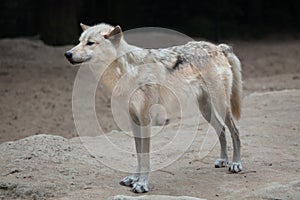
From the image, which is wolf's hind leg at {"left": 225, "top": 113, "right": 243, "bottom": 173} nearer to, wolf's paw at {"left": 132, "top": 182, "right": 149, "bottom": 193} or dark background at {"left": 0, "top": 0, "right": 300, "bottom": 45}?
wolf's paw at {"left": 132, "top": 182, "right": 149, "bottom": 193}

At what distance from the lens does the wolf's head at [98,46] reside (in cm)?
415

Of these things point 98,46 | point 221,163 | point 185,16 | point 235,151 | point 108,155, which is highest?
point 98,46

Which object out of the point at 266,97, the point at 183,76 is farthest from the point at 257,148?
the point at 266,97

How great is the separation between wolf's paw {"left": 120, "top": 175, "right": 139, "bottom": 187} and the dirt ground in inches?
2.8

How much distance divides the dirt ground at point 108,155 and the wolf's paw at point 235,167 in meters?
0.07

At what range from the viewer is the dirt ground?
4.21 m

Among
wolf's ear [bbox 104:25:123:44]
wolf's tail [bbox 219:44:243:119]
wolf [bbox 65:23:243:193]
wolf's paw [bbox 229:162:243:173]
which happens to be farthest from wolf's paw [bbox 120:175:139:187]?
wolf's tail [bbox 219:44:243:119]

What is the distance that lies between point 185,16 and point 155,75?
12.1 m

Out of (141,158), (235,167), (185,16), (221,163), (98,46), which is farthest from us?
(185,16)

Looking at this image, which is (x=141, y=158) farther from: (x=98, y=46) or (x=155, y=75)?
(x=98, y=46)

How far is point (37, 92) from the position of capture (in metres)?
8.91

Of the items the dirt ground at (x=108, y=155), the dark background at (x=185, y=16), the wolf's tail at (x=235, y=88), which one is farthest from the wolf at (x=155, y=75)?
the dark background at (x=185, y=16)

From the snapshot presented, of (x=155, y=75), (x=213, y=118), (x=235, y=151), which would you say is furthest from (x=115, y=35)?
(x=235, y=151)

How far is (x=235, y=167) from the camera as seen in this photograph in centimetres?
470
